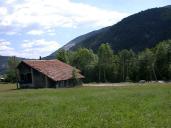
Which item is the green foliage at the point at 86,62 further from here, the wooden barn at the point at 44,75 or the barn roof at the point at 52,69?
the wooden barn at the point at 44,75

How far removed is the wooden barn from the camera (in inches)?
3644

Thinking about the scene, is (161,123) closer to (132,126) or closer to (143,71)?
(132,126)

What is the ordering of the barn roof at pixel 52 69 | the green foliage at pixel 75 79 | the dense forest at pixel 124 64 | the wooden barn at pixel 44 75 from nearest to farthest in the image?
the wooden barn at pixel 44 75, the barn roof at pixel 52 69, the green foliage at pixel 75 79, the dense forest at pixel 124 64

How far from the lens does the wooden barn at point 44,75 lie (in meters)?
92.6

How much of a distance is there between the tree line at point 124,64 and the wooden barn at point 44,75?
31841 mm

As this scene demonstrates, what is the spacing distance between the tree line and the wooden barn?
31.8 metres

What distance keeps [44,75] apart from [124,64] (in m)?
54.4

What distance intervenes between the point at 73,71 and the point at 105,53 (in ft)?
178

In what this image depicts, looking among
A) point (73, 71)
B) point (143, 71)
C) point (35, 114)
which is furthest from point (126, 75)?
point (35, 114)

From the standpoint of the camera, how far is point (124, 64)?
14312 cm

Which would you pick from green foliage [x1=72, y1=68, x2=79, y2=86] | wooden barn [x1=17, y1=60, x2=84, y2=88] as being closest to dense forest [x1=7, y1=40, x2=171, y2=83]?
green foliage [x1=72, y1=68, x2=79, y2=86]

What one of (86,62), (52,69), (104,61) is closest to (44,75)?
(52,69)

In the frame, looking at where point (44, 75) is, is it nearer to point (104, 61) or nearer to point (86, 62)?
point (86, 62)

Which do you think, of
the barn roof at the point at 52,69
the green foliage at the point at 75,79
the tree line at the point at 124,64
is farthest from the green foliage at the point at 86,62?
the barn roof at the point at 52,69
